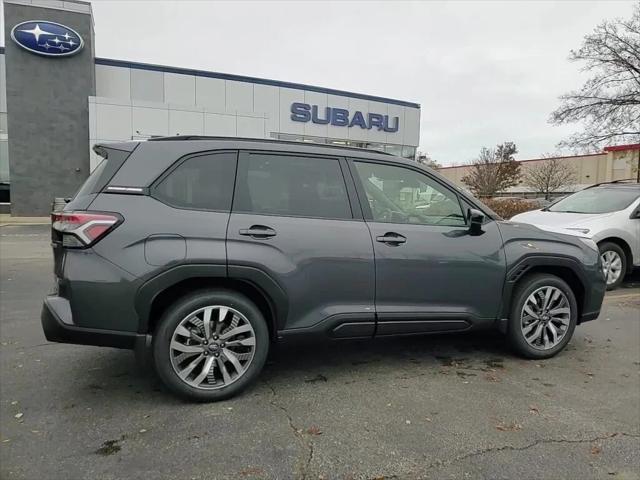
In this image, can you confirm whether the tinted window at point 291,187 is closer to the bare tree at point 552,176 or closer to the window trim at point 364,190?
the window trim at point 364,190

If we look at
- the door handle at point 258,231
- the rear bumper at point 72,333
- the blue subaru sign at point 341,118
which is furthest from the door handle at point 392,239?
the blue subaru sign at point 341,118

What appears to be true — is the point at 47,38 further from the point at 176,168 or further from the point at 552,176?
the point at 552,176

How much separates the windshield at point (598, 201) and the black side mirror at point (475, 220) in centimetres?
537

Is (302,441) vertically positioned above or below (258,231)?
below

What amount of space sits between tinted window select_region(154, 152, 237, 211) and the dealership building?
62.3 ft

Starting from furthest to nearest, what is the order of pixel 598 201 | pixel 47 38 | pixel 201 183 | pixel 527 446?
1. pixel 47 38
2. pixel 598 201
3. pixel 201 183
4. pixel 527 446

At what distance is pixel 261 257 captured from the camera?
346 cm

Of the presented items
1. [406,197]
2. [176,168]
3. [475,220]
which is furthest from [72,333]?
[475,220]

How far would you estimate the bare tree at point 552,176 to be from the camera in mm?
58000

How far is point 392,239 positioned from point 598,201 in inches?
256

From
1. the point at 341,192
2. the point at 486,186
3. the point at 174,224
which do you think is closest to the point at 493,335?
the point at 341,192

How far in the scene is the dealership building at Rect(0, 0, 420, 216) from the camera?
892 inches

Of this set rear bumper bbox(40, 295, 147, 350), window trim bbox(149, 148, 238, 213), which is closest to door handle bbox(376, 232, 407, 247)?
window trim bbox(149, 148, 238, 213)

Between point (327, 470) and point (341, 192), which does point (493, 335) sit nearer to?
point (341, 192)
